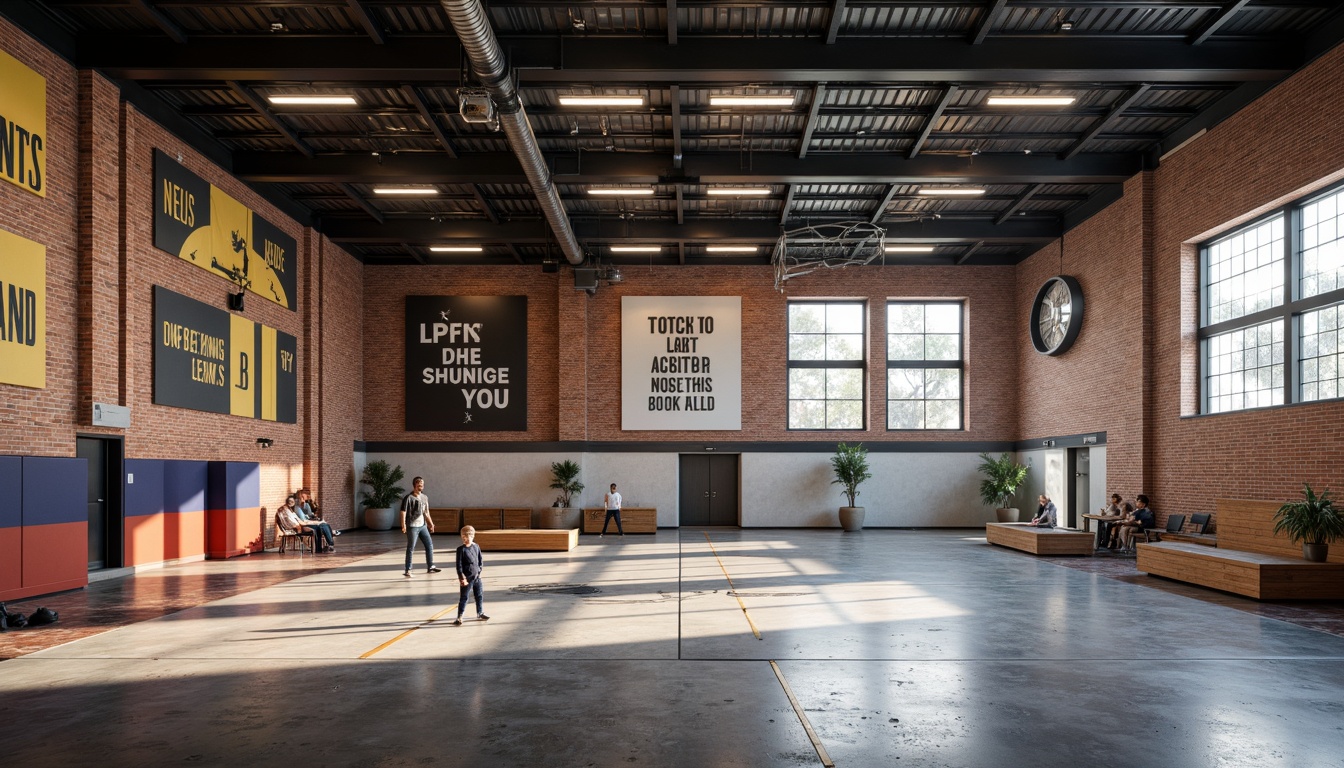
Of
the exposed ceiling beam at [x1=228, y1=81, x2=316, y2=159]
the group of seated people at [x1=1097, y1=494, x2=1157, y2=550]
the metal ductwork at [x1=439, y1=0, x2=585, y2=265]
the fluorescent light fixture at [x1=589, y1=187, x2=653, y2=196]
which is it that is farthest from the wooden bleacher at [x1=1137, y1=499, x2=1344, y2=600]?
the exposed ceiling beam at [x1=228, y1=81, x2=316, y2=159]

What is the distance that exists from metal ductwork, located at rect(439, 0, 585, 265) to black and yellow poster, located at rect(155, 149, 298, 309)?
6.09m

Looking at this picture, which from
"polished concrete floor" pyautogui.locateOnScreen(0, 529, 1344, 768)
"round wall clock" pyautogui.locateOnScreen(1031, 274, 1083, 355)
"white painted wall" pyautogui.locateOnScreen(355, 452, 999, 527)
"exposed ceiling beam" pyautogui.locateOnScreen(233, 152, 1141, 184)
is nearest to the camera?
"polished concrete floor" pyautogui.locateOnScreen(0, 529, 1344, 768)

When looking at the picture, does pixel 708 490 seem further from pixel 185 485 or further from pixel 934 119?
pixel 185 485

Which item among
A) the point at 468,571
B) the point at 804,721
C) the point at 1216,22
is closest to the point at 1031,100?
the point at 1216,22

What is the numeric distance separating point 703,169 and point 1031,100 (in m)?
6.21

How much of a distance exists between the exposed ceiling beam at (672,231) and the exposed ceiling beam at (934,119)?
5.29 metres

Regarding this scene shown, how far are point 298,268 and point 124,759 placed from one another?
17.7 meters

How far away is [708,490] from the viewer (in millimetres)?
26562

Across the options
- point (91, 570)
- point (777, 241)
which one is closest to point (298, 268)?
point (91, 570)

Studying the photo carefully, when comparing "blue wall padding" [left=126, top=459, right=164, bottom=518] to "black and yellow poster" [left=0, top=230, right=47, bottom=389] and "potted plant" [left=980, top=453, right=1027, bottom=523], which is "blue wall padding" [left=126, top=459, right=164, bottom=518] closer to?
"black and yellow poster" [left=0, top=230, right=47, bottom=389]

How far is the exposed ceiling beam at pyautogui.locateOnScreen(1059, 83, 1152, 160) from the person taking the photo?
1485cm

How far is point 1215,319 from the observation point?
54.2ft

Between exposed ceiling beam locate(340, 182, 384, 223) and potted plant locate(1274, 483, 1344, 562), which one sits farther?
exposed ceiling beam locate(340, 182, 384, 223)

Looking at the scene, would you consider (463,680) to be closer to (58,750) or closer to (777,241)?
(58,750)
